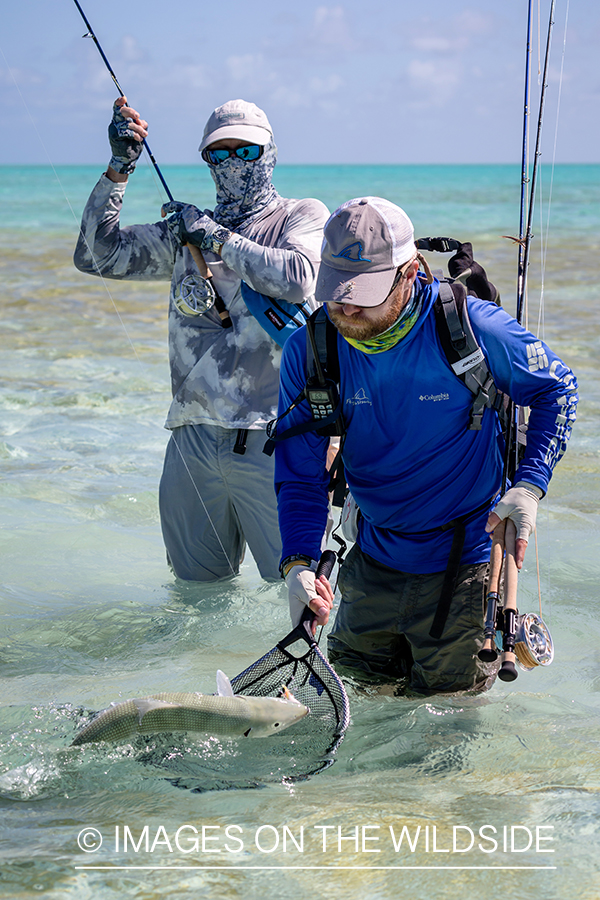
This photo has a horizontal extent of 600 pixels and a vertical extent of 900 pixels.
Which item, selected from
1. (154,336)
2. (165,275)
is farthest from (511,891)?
(154,336)

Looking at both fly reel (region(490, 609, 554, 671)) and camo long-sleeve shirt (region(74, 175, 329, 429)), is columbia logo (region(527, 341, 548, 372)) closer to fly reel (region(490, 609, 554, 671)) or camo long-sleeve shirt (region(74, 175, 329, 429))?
fly reel (region(490, 609, 554, 671))

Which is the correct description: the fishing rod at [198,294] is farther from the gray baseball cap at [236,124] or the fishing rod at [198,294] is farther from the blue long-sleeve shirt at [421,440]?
the blue long-sleeve shirt at [421,440]

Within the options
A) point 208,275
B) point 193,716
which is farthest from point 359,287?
point 208,275

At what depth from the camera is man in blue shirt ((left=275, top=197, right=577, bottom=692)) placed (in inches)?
124

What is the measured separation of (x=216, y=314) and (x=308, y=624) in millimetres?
2122

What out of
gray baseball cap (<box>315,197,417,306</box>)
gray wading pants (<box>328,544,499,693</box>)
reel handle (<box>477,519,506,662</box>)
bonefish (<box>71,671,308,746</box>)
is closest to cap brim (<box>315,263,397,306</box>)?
gray baseball cap (<box>315,197,417,306</box>)

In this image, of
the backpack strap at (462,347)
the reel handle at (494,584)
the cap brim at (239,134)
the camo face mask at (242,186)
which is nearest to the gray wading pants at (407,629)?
the reel handle at (494,584)

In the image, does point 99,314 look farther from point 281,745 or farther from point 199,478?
point 281,745

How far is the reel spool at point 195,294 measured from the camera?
472 cm

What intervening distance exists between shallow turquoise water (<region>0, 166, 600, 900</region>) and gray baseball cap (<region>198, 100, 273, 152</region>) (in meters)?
2.39

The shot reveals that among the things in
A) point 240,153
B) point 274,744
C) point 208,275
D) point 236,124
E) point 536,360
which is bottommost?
point 274,744

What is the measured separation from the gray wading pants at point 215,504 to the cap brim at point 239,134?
4.79ft

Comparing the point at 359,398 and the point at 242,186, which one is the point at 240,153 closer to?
the point at 242,186

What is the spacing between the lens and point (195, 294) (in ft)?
15.5
